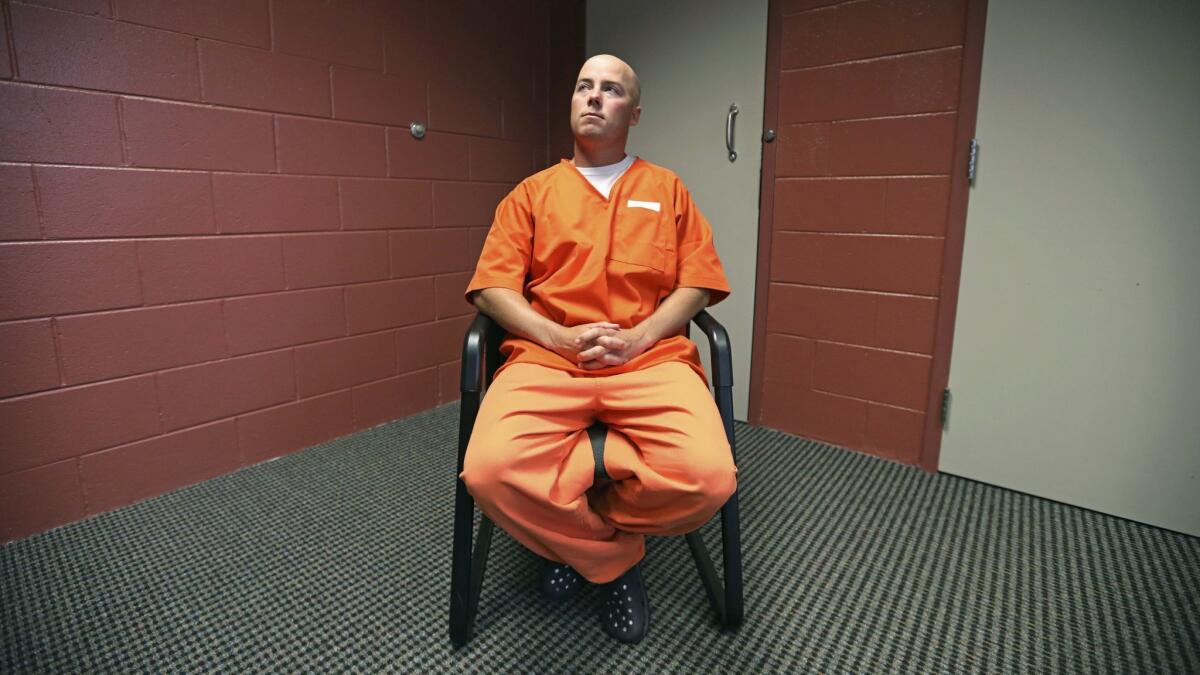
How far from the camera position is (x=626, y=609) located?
4.36 ft

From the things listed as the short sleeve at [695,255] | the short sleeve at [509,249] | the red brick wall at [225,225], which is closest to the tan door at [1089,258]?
the short sleeve at [695,255]

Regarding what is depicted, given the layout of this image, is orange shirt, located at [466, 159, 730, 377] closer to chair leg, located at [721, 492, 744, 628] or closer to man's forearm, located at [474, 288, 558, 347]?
man's forearm, located at [474, 288, 558, 347]

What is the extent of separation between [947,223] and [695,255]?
104 centimetres

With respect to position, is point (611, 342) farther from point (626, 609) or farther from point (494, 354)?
point (626, 609)

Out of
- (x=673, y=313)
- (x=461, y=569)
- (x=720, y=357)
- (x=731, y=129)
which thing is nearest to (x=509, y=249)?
(x=673, y=313)

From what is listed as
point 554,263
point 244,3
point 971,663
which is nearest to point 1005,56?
point 554,263

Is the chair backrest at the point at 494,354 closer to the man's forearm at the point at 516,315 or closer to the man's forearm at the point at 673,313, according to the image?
the man's forearm at the point at 516,315

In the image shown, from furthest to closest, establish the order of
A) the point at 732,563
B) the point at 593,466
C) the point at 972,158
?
the point at 972,158 < the point at 732,563 < the point at 593,466

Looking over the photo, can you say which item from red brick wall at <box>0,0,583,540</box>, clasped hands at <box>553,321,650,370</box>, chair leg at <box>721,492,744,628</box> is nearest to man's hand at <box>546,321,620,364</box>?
clasped hands at <box>553,321,650,370</box>

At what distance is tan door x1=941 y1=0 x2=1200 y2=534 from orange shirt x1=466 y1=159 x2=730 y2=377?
3.49 ft

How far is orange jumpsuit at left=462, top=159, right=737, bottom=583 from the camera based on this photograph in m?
1.13

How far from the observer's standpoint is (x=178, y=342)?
186 cm

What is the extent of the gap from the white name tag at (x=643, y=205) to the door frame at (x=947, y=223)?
1042 mm

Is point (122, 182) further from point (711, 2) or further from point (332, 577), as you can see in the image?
point (711, 2)
